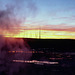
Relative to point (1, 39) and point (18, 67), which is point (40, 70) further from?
point (1, 39)

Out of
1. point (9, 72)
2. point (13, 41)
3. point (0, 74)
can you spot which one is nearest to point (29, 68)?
point (9, 72)

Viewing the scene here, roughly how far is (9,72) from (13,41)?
10.1m

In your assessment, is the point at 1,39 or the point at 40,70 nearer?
the point at 40,70

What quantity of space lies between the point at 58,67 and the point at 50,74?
177cm

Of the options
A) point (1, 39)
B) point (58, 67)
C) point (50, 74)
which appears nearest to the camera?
point (50, 74)

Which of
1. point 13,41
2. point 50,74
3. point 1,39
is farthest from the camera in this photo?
point 13,41

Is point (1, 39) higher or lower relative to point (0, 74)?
higher

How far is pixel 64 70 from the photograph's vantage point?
10070mm

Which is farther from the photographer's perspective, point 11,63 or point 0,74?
point 11,63

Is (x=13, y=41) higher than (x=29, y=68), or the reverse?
(x=13, y=41)

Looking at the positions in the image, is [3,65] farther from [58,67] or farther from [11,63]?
[58,67]

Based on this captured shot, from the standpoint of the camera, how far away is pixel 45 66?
35.3ft

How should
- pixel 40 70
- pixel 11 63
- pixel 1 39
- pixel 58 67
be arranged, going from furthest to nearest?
pixel 1 39, pixel 11 63, pixel 58 67, pixel 40 70

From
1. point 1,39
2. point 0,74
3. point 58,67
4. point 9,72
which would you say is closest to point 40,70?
point 58,67
